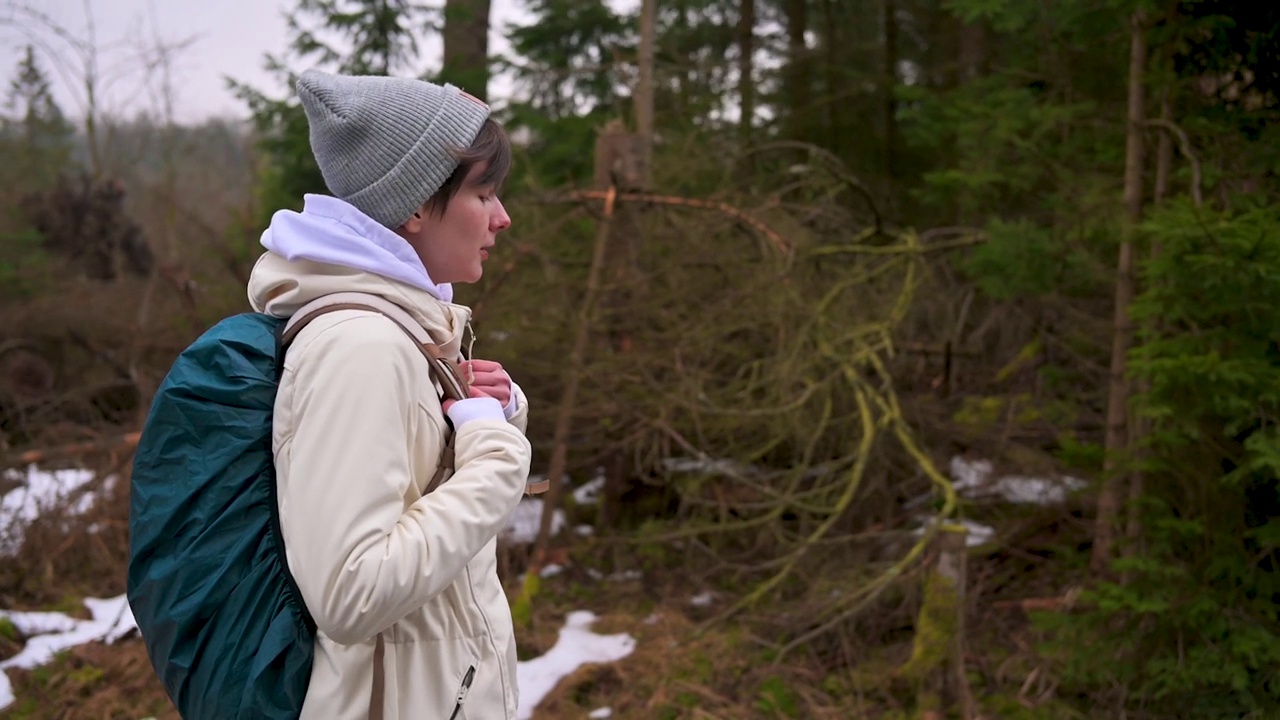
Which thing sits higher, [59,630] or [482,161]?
[482,161]

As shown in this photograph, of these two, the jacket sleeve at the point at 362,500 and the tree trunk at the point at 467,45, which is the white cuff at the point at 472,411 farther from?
the tree trunk at the point at 467,45

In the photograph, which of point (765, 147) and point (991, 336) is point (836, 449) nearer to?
point (765, 147)

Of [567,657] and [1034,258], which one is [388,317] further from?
[1034,258]

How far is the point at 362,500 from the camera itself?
1.33 metres

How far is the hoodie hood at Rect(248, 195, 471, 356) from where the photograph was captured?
1499 mm

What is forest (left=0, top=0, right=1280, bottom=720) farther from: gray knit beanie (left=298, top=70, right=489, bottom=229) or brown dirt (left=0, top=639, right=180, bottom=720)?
gray knit beanie (left=298, top=70, right=489, bottom=229)

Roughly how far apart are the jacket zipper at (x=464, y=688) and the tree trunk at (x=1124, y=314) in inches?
170

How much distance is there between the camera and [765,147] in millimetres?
7457

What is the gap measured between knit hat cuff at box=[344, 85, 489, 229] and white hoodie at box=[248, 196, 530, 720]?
5cm

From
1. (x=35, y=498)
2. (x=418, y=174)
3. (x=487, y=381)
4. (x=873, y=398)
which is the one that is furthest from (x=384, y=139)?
(x=35, y=498)

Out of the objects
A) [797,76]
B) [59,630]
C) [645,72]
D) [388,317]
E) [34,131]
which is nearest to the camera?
[388,317]

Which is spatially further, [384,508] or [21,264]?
[21,264]

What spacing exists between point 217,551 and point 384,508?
24cm

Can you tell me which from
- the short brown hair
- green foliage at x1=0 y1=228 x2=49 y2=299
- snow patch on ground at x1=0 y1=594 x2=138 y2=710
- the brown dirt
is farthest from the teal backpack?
green foliage at x1=0 y1=228 x2=49 y2=299
